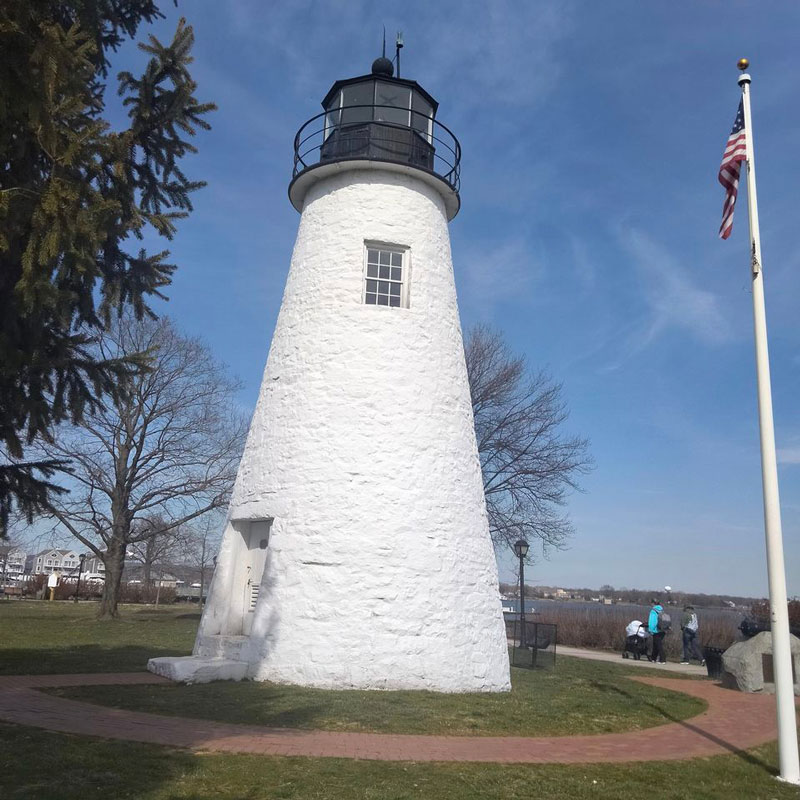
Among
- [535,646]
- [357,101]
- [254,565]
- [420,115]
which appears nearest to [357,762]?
[254,565]

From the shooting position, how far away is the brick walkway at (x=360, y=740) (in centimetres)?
722

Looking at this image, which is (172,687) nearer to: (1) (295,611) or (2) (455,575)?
(1) (295,611)

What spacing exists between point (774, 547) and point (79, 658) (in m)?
11.5

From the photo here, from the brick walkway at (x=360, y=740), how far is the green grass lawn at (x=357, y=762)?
31cm

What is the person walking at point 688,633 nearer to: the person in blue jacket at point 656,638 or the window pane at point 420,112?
the person in blue jacket at point 656,638

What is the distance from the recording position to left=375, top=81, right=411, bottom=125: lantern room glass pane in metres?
13.9

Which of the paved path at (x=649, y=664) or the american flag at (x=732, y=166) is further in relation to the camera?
the paved path at (x=649, y=664)

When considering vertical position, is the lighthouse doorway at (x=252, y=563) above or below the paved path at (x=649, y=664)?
above

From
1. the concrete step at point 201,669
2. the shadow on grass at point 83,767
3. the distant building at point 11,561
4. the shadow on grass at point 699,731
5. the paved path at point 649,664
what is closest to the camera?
the shadow on grass at point 83,767

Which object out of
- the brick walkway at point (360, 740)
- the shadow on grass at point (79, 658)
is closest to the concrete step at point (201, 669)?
the shadow on grass at point (79, 658)

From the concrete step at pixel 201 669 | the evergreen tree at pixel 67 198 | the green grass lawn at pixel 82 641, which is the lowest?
the green grass lawn at pixel 82 641

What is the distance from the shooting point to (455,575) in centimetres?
1160

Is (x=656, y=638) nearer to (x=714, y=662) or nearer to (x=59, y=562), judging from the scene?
(x=714, y=662)

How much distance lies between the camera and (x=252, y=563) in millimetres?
12414
